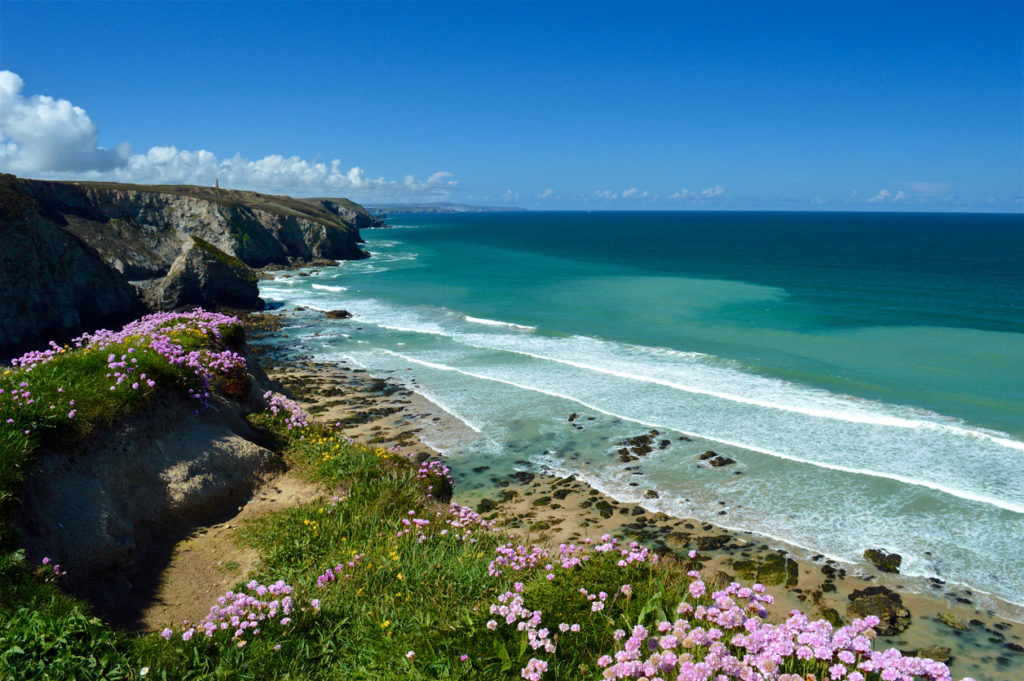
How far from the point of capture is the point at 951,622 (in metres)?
10.8

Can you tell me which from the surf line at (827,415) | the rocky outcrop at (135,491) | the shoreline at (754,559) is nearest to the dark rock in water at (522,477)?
the shoreline at (754,559)

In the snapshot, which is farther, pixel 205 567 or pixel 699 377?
pixel 699 377

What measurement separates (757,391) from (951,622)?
1298 centimetres

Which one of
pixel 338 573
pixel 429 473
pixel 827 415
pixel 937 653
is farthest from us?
pixel 827 415

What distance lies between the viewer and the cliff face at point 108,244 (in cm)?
2806

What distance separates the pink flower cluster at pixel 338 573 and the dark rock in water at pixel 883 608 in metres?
9.05

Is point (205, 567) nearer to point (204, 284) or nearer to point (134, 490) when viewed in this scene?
point (134, 490)

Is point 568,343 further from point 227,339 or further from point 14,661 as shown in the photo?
point 14,661

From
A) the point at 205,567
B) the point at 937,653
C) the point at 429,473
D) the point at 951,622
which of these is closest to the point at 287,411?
the point at 429,473

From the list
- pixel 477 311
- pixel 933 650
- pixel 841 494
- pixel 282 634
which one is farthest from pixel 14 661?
pixel 477 311

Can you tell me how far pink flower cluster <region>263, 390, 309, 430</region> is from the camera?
40.8 feet

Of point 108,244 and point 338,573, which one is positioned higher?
point 108,244

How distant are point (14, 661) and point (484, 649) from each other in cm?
361

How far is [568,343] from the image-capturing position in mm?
32188
